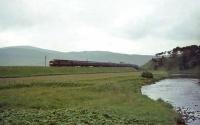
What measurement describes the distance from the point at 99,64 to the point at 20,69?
64119mm

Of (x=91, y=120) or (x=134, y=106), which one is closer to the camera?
(x=91, y=120)

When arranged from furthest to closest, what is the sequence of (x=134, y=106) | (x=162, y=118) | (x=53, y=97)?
(x=53, y=97), (x=134, y=106), (x=162, y=118)

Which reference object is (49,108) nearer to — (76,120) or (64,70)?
(76,120)

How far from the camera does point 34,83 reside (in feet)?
198

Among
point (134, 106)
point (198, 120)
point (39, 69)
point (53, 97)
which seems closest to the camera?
point (198, 120)

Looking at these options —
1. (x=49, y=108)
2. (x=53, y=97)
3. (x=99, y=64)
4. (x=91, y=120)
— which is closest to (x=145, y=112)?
(x=91, y=120)

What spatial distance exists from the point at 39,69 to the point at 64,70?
33.5 ft

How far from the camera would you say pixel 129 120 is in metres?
31.4

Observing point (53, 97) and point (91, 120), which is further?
point (53, 97)

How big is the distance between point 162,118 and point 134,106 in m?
6.49

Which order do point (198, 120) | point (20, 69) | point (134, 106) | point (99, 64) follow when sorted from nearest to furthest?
point (198, 120), point (134, 106), point (20, 69), point (99, 64)

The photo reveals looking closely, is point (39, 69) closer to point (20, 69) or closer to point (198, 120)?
point (20, 69)

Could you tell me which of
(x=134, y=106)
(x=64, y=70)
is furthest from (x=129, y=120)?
(x=64, y=70)

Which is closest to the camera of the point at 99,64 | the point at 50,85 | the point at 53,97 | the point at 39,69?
the point at 53,97
